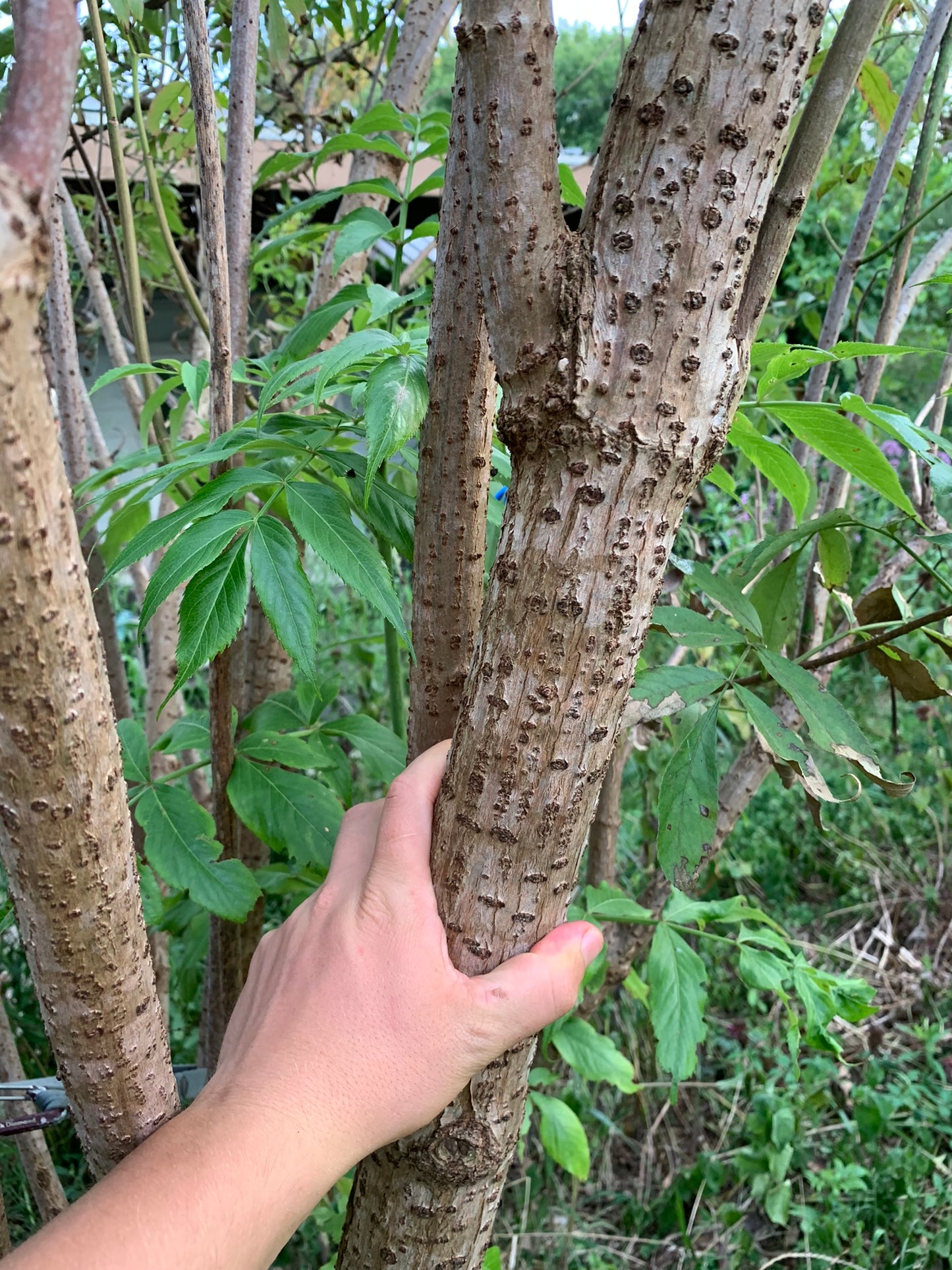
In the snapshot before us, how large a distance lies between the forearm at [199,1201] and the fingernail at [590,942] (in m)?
0.23

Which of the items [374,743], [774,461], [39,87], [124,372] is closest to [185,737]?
[374,743]

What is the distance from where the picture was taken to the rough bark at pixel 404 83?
133 cm

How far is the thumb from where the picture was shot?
64cm

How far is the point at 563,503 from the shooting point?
0.58 m

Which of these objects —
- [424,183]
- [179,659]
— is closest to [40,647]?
[179,659]

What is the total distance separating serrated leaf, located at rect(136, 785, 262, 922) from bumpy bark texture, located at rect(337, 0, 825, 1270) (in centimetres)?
31

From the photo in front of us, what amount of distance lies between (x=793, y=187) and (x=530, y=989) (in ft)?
1.95

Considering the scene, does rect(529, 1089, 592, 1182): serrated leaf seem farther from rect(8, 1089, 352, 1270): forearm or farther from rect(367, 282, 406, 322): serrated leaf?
rect(367, 282, 406, 322): serrated leaf

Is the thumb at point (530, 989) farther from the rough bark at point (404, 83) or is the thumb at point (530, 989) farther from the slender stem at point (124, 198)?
the rough bark at point (404, 83)

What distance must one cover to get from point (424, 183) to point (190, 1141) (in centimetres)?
97

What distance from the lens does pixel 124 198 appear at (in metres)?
0.96

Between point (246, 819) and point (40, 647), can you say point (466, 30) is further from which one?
point (246, 819)

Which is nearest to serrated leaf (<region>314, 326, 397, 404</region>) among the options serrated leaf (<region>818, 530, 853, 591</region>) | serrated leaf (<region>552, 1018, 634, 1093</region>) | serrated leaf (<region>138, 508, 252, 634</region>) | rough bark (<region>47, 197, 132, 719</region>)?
serrated leaf (<region>138, 508, 252, 634</region>)

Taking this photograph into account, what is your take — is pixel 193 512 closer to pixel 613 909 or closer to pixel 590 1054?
pixel 613 909
